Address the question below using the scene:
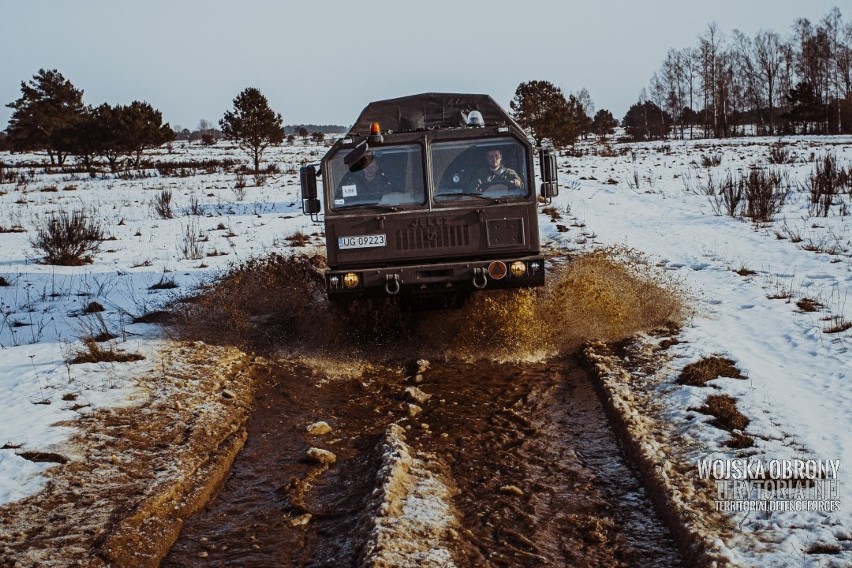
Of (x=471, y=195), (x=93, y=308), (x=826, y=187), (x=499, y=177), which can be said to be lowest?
(x=93, y=308)

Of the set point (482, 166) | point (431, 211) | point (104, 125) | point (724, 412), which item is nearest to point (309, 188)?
point (431, 211)

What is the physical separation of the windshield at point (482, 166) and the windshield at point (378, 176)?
236 mm

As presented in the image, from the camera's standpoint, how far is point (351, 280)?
725cm

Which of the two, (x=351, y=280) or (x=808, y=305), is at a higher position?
(x=351, y=280)

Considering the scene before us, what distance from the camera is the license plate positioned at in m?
7.29

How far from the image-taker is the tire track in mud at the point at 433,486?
154 inches

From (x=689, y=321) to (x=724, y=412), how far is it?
311 cm

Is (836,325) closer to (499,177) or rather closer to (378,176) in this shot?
(499,177)

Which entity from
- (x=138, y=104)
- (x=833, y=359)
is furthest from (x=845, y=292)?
(x=138, y=104)

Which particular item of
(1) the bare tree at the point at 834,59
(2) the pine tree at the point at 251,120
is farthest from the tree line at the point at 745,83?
(2) the pine tree at the point at 251,120

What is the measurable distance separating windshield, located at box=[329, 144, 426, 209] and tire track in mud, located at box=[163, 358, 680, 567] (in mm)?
1942

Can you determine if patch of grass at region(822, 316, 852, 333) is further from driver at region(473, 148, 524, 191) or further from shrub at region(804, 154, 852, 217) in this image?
shrub at region(804, 154, 852, 217)

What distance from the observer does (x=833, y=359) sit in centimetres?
668

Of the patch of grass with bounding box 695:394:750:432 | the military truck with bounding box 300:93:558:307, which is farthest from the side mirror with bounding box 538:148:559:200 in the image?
the patch of grass with bounding box 695:394:750:432
